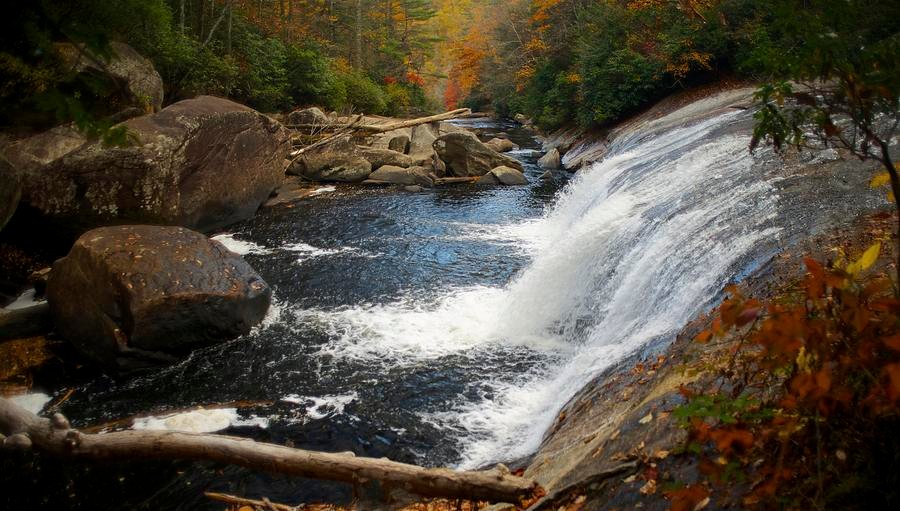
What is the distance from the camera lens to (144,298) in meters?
6.93

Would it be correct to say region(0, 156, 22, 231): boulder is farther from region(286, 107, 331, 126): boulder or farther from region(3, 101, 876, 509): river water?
region(286, 107, 331, 126): boulder

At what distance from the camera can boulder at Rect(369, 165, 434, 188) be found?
17.4 metres

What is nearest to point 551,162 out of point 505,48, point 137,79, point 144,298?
point 137,79

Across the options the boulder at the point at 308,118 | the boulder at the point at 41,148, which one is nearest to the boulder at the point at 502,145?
the boulder at the point at 308,118

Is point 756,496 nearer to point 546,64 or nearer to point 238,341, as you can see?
point 238,341

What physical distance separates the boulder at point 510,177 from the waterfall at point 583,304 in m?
6.99

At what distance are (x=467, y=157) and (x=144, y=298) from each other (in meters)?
12.8

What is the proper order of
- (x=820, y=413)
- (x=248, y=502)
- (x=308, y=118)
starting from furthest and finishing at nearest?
(x=308, y=118) → (x=248, y=502) → (x=820, y=413)

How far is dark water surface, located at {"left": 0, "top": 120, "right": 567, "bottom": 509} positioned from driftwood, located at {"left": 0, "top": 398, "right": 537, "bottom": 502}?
1095 millimetres

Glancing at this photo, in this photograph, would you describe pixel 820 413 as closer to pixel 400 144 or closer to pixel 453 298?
pixel 453 298

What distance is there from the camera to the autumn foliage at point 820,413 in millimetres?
2197

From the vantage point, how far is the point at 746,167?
8.15 metres

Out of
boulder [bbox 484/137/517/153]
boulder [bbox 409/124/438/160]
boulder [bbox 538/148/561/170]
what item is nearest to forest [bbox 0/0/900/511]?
boulder [bbox 409/124/438/160]

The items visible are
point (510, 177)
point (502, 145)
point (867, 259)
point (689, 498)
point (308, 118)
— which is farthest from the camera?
point (502, 145)
